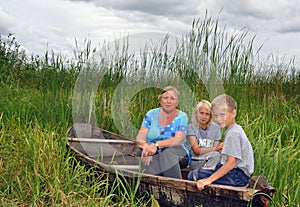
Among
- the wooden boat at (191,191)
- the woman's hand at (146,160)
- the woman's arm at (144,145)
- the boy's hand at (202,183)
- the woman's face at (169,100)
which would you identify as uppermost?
the woman's face at (169,100)

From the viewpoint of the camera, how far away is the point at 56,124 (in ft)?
19.4

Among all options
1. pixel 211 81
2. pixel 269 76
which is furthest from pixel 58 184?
pixel 269 76

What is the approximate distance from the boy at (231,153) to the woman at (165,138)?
20.4 inches

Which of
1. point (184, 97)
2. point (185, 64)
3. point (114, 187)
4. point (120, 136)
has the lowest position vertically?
point (114, 187)

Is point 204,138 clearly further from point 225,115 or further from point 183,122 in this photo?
point 225,115

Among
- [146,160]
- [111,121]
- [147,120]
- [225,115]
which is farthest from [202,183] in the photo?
[111,121]

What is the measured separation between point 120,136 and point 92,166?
1.39 m

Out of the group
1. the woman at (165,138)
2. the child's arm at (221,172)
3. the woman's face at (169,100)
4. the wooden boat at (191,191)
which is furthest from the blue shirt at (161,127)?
the child's arm at (221,172)

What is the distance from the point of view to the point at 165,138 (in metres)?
4.45

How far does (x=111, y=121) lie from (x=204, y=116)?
2.31 metres

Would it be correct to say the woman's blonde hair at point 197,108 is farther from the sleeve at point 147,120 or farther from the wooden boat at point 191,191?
the wooden boat at point 191,191

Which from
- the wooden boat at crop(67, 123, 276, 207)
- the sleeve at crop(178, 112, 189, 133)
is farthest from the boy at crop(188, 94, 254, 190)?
the sleeve at crop(178, 112, 189, 133)

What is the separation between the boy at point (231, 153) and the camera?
3.72 m

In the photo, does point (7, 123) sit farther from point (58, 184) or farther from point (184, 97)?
point (184, 97)
